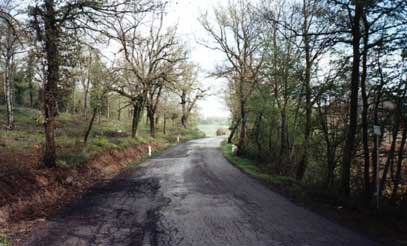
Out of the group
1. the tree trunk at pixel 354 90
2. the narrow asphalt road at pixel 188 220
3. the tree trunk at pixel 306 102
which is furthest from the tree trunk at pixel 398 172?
the tree trunk at pixel 306 102

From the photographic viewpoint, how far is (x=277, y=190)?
759 centimetres

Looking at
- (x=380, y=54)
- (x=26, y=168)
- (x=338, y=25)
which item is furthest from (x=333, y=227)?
(x=26, y=168)

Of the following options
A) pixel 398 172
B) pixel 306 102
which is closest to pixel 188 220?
pixel 398 172

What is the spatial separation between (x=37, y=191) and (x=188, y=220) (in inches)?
168

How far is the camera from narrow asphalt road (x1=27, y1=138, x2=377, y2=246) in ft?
13.4

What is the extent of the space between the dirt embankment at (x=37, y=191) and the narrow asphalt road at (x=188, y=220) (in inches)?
19.0

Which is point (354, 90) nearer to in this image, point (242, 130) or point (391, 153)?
point (391, 153)

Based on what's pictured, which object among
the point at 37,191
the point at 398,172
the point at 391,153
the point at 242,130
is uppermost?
the point at 242,130

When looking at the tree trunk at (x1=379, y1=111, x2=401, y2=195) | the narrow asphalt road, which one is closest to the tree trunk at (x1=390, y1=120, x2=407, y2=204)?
the tree trunk at (x1=379, y1=111, x2=401, y2=195)

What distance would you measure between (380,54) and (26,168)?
32.8ft

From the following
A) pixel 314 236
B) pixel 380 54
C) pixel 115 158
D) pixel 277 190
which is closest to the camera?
pixel 314 236

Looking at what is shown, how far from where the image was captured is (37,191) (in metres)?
6.20

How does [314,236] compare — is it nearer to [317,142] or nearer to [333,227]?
[333,227]

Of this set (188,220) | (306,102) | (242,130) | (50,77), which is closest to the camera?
(188,220)
